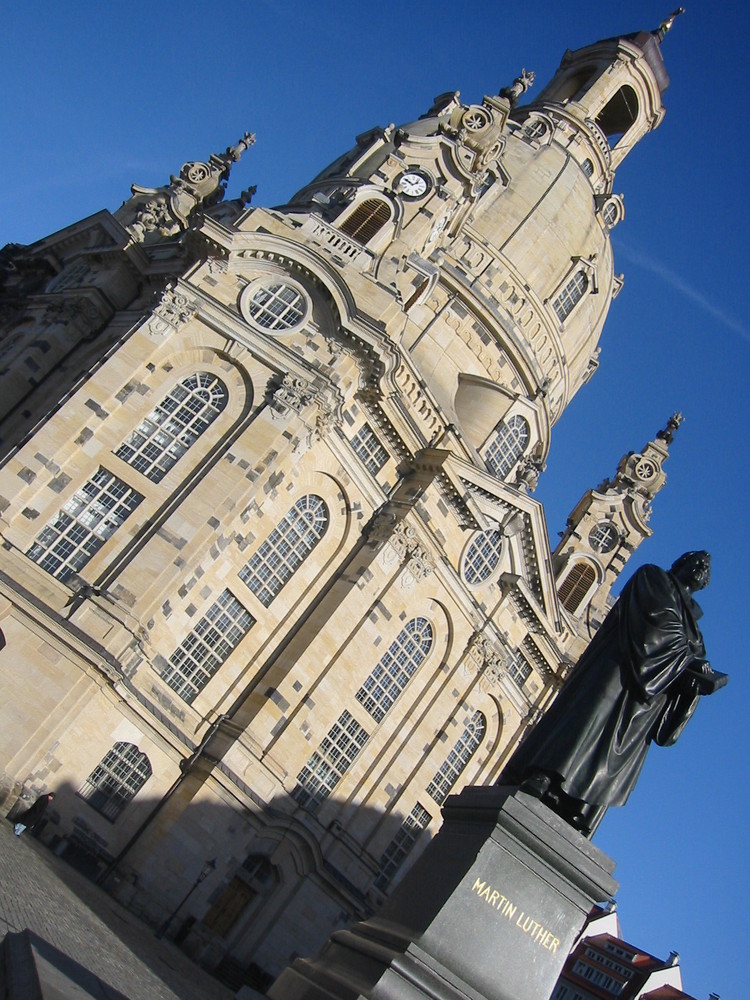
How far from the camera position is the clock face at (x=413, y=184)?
3856 centimetres

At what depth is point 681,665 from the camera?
11422 millimetres

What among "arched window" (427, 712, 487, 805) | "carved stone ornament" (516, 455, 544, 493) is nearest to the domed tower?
"carved stone ornament" (516, 455, 544, 493)

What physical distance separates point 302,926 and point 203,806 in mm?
4762

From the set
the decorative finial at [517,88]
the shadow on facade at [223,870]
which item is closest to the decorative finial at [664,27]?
the decorative finial at [517,88]

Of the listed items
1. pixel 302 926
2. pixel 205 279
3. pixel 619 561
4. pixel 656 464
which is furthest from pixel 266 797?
pixel 656 464

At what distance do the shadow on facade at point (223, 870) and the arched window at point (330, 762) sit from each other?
489mm

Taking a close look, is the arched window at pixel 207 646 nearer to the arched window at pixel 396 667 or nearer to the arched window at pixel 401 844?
the arched window at pixel 396 667

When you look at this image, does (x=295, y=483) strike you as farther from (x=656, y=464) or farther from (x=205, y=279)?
(x=656, y=464)

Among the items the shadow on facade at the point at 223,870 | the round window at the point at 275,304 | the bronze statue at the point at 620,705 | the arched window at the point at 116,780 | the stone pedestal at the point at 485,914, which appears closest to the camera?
the stone pedestal at the point at 485,914

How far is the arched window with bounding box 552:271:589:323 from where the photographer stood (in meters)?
50.8

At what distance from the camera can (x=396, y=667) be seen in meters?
34.5

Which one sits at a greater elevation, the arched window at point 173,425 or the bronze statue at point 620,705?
the arched window at point 173,425

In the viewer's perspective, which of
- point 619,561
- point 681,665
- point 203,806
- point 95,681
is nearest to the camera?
point 681,665

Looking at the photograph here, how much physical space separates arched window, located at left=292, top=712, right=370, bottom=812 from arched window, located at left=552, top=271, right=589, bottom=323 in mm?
Answer: 26416
